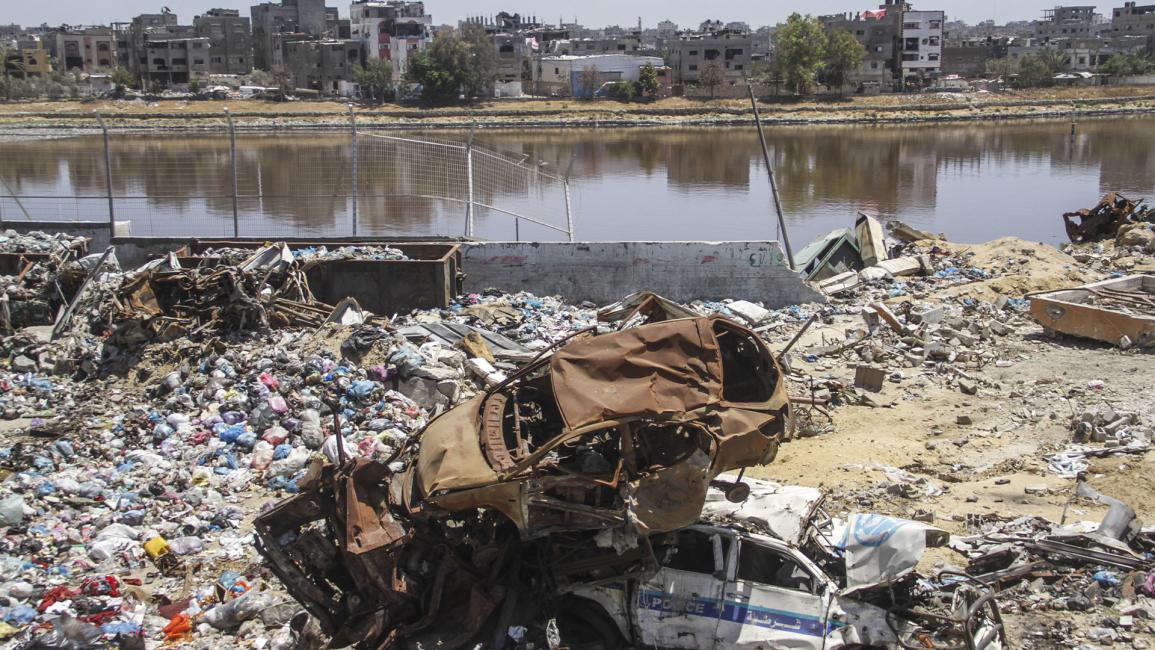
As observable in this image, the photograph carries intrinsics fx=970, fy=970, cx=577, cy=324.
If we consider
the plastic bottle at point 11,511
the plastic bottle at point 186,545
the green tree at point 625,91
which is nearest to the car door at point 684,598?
the plastic bottle at point 186,545

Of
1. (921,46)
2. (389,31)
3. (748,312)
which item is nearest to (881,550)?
(748,312)

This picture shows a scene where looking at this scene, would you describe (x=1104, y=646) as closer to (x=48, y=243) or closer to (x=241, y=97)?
(x=48, y=243)

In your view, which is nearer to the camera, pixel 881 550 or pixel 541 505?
pixel 541 505

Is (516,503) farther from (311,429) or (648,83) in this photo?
(648,83)

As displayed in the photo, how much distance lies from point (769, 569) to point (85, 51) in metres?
135

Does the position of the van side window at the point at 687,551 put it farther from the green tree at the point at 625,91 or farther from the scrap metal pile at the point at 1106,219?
Result: the green tree at the point at 625,91

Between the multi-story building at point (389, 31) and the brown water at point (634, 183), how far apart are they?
159ft

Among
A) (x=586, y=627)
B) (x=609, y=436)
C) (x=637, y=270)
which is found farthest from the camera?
(x=637, y=270)

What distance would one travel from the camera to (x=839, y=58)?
9125 centimetres

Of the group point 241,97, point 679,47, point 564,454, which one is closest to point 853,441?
point 564,454

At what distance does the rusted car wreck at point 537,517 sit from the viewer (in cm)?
560

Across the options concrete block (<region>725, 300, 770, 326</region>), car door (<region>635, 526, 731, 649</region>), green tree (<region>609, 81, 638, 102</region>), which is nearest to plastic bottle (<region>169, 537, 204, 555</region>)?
car door (<region>635, 526, 731, 649</region>)

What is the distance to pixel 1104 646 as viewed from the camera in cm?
591

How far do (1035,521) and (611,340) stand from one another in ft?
12.4
